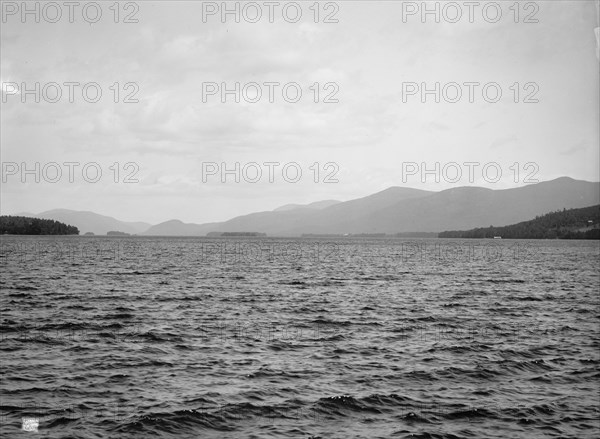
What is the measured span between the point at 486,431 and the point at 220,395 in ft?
31.4

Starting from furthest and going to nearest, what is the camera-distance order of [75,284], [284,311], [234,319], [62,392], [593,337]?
[75,284], [284,311], [234,319], [593,337], [62,392]

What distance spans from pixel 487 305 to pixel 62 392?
36583 millimetres

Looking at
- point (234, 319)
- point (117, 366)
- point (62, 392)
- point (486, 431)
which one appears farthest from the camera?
point (234, 319)

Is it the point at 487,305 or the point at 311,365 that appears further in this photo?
the point at 487,305

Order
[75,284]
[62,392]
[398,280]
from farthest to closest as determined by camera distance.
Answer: [398,280] → [75,284] → [62,392]

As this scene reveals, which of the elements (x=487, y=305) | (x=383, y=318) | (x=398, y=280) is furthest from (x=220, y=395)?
(x=398, y=280)

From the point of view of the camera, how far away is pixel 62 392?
21.6 meters

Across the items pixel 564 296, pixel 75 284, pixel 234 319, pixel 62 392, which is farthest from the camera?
pixel 75 284

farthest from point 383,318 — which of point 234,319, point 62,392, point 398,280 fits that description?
point 398,280

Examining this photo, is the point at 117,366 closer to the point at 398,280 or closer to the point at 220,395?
the point at 220,395

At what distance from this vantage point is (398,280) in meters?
74.0

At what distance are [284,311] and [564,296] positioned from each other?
98.0 feet

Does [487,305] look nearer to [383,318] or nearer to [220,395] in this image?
[383,318]

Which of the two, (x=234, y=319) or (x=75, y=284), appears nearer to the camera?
(x=234, y=319)
